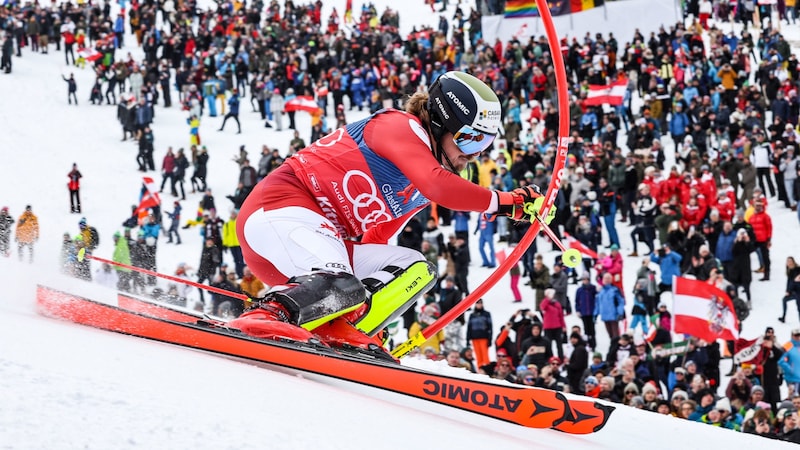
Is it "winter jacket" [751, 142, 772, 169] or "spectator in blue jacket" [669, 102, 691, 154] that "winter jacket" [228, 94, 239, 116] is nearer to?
"spectator in blue jacket" [669, 102, 691, 154]

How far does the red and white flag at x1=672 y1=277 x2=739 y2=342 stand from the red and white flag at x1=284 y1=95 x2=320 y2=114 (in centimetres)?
1443

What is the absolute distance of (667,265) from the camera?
51.6 feet

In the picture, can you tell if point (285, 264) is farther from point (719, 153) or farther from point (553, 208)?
point (719, 153)

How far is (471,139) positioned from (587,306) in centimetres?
996

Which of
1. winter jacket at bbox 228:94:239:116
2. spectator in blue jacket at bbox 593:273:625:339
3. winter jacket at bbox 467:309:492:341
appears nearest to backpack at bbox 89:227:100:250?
winter jacket at bbox 467:309:492:341

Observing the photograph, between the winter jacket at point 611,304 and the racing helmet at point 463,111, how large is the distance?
32.1ft

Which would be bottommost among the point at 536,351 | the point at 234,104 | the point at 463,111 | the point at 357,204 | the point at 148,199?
the point at 536,351

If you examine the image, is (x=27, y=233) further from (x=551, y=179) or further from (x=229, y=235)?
(x=229, y=235)

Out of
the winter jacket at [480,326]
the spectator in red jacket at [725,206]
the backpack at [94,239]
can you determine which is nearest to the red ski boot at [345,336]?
the winter jacket at [480,326]

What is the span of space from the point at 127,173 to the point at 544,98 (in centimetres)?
1050

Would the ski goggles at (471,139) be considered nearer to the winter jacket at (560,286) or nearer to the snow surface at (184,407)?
the snow surface at (184,407)

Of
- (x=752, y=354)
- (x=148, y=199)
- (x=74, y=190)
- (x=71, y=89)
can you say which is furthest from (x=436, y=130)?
(x=71, y=89)

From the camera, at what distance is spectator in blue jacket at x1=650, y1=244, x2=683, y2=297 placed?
15.7 meters

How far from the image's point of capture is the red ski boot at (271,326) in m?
4.98
